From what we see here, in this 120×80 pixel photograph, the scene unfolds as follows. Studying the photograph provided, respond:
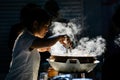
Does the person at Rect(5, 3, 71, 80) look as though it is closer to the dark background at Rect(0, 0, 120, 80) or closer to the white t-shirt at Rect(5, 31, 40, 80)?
the white t-shirt at Rect(5, 31, 40, 80)

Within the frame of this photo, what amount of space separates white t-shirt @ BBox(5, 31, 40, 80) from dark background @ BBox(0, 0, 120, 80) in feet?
21.5

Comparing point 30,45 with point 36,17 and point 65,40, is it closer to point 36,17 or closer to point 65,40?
point 36,17

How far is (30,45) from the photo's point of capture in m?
→ 4.21

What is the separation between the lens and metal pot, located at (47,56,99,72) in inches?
189

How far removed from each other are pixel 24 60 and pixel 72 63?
804mm

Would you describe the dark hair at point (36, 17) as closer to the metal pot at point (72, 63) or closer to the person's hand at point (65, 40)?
the person's hand at point (65, 40)

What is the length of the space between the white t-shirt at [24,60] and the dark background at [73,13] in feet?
21.5

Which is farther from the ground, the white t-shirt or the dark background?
the dark background

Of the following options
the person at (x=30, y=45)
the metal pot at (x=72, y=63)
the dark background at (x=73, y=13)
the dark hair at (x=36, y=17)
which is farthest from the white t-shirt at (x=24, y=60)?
the dark background at (x=73, y=13)

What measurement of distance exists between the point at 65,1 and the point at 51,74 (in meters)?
6.13

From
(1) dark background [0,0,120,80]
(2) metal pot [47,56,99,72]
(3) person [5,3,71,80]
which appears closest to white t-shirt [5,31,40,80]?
(3) person [5,3,71,80]

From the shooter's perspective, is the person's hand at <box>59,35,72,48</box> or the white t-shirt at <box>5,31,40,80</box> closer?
the white t-shirt at <box>5,31,40,80</box>

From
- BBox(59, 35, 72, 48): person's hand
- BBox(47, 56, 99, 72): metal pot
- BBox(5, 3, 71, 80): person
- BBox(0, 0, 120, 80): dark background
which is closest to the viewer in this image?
BBox(5, 3, 71, 80): person

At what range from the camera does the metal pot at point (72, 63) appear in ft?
15.7
